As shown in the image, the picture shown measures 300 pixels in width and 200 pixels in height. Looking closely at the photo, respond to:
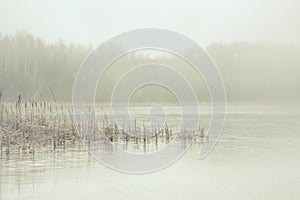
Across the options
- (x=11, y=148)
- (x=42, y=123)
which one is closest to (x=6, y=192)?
(x=11, y=148)

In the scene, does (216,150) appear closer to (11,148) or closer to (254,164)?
(254,164)

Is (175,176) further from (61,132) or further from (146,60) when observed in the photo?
(146,60)

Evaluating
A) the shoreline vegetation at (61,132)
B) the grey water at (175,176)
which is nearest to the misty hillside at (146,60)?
the shoreline vegetation at (61,132)

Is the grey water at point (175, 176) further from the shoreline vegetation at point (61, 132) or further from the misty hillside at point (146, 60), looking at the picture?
the misty hillside at point (146, 60)

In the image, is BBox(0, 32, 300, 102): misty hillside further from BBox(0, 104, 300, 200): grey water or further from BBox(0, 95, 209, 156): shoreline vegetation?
BBox(0, 104, 300, 200): grey water

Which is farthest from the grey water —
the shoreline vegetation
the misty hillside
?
the misty hillside

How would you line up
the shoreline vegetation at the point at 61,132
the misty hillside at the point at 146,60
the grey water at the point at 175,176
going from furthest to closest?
the misty hillside at the point at 146,60, the shoreline vegetation at the point at 61,132, the grey water at the point at 175,176

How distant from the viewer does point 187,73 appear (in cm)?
456

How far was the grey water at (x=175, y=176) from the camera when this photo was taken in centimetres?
303

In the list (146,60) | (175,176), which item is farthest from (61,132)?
(175,176)

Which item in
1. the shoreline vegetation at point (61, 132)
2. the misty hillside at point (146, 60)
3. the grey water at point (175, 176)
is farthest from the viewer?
the misty hillside at point (146, 60)

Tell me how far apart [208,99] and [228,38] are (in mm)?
1154

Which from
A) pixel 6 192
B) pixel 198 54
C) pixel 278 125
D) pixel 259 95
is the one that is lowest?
pixel 6 192

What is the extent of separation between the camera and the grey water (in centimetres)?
303
